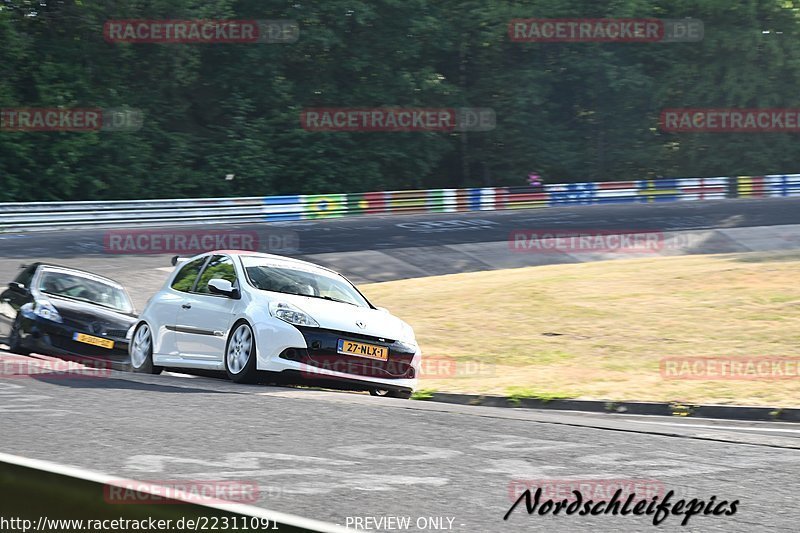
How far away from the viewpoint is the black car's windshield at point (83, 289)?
49.0 ft

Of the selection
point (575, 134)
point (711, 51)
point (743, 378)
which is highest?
point (711, 51)

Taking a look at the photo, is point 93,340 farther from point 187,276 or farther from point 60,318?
point 187,276

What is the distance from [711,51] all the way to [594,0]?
20.8 ft

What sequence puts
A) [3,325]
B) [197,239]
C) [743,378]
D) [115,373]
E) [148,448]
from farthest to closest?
[197,239] < [3,325] < [743,378] < [115,373] < [148,448]

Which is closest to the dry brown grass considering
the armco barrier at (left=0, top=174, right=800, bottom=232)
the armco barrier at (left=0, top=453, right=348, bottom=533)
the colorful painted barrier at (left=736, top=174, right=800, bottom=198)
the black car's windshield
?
the black car's windshield

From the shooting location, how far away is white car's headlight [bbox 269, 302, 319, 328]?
10742 mm

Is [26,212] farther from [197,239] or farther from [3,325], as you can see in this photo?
[3,325]

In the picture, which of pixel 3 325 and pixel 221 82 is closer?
pixel 3 325

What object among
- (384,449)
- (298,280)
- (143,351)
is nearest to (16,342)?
(143,351)

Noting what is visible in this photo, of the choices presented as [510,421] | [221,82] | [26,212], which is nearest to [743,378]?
[510,421]

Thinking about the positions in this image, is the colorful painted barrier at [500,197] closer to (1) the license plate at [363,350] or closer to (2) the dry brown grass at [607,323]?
(2) the dry brown grass at [607,323]

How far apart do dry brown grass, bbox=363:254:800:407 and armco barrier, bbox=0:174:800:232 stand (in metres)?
12.5

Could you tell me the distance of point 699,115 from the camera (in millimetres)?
52250

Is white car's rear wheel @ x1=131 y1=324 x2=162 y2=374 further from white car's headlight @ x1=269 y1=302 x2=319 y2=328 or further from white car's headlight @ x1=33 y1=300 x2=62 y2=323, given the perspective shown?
white car's headlight @ x1=269 y1=302 x2=319 y2=328
